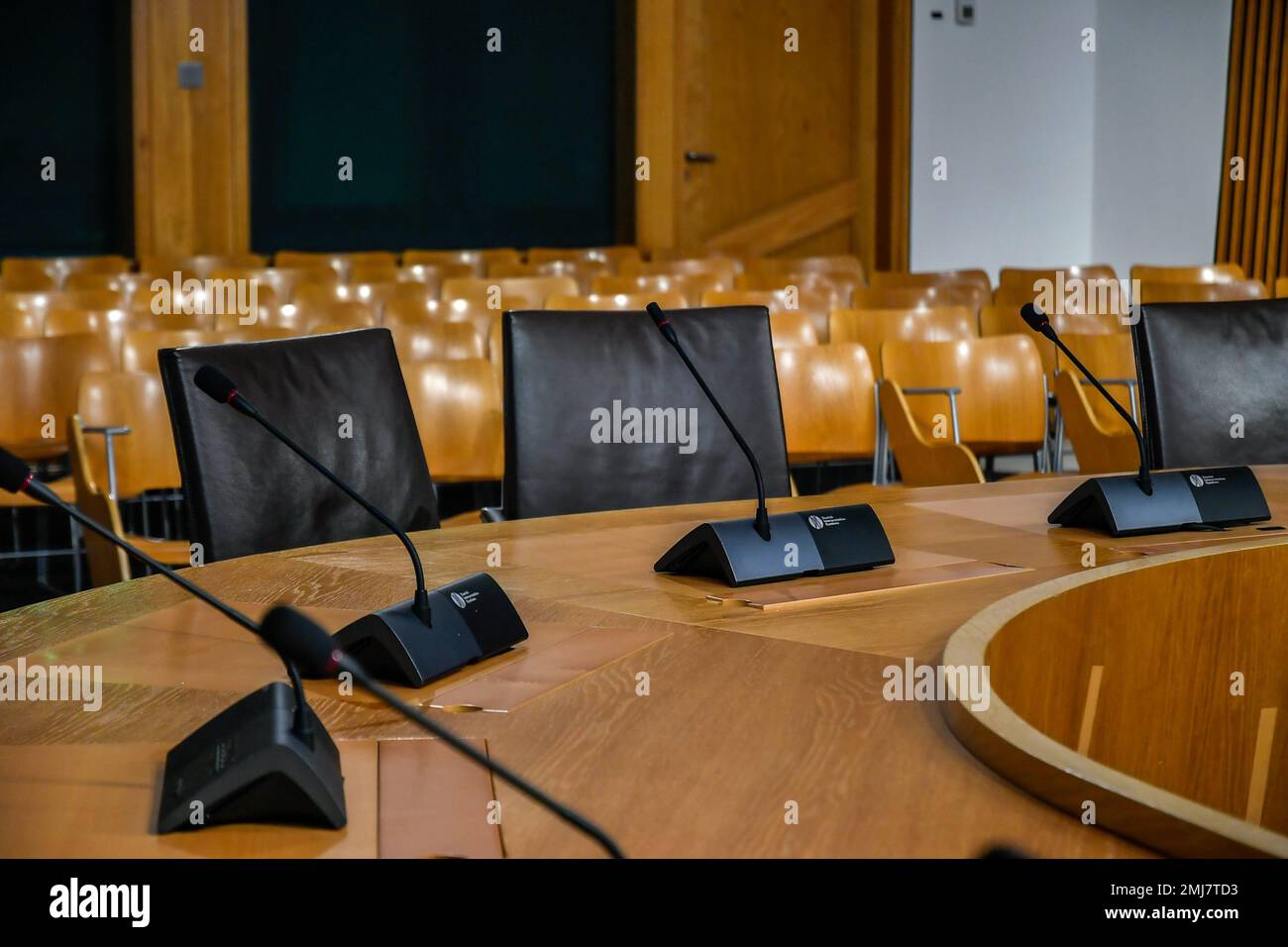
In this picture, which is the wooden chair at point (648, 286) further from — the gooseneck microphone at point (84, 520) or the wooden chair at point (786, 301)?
the gooseneck microphone at point (84, 520)

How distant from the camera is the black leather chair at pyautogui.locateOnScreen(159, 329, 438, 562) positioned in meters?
2.08

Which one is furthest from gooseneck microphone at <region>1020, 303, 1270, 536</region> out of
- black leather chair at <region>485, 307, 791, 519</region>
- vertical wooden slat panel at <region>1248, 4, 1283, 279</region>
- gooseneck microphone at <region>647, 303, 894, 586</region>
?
vertical wooden slat panel at <region>1248, 4, 1283, 279</region>

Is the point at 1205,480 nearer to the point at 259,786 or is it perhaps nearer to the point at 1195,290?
the point at 259,786

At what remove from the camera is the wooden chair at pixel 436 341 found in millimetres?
4594

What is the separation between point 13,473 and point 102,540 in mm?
2127

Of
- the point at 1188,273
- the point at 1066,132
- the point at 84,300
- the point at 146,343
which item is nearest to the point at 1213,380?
the point at 146,343

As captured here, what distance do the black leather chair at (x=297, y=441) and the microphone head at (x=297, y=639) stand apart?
1.26 metres

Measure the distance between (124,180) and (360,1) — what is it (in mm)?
2016

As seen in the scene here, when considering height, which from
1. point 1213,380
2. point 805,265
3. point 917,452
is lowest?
point 917,452

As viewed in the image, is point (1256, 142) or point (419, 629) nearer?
point (419, 629)

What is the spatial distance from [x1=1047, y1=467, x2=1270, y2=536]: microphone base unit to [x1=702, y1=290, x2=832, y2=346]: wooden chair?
318cm

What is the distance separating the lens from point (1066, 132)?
1114 cm

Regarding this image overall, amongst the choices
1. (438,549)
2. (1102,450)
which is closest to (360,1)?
(1102,450)

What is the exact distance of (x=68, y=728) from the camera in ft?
3.91
